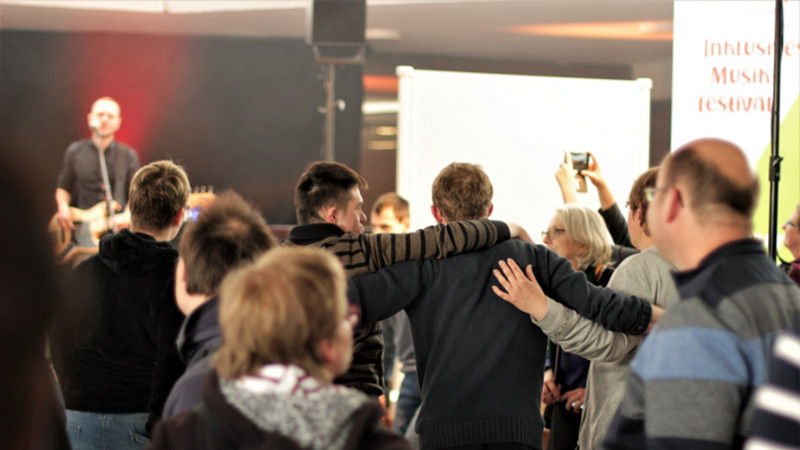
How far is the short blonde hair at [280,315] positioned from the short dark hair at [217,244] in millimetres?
333

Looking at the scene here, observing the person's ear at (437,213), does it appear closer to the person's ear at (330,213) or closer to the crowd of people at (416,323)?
the crowd of people at (416,323)

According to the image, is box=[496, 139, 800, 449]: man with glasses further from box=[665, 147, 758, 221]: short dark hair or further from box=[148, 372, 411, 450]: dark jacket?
box=[148, 372, 411, 450]: dark jacket

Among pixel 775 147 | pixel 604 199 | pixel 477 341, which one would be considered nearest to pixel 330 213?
pixel 477 341

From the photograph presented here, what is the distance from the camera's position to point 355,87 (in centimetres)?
897

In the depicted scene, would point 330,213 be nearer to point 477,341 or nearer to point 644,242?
point 477,341

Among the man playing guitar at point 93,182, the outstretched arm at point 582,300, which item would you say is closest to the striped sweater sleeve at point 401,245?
the outstretched arm at point 582,300

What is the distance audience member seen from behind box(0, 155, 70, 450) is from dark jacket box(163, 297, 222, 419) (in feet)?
0.64

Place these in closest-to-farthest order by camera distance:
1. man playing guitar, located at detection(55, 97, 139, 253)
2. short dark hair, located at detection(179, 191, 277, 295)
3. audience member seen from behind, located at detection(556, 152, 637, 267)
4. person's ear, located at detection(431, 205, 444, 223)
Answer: short dark hair, located at detection(179, 191, 277, 295) → person's ear, located at detection(431, 205, 444, 223) → audience member seen from behind, located at detection(556, 152, 637, 267) → man playing guitar, located at detection(55, 97, 139, 253)

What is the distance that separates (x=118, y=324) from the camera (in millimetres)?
2113

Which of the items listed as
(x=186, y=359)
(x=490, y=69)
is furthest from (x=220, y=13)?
(x=186, y=359)

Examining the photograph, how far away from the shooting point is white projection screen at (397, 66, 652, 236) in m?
4.31

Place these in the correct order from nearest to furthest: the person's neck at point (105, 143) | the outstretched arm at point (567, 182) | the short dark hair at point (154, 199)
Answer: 1. the short dark hair at point (154, 199)
2. the outstretched arm at point (567, 182)
3. the person's neck at point (105, 143)

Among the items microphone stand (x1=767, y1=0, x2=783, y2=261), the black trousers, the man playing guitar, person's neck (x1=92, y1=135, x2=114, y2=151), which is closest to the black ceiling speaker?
the man playing guitar

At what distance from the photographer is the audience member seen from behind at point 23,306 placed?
108 centimetres
